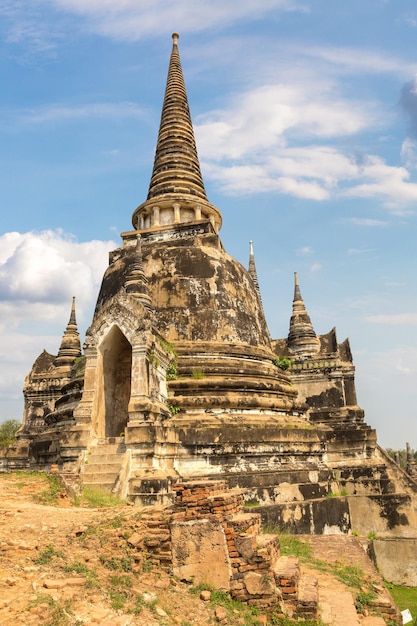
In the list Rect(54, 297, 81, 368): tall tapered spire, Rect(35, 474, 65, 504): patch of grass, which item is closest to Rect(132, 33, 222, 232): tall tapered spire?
Rect(54, 297, 81, 368): tall tapered spire

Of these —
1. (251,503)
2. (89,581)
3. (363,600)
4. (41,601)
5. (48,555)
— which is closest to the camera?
(41,601)

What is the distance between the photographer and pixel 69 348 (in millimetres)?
25406

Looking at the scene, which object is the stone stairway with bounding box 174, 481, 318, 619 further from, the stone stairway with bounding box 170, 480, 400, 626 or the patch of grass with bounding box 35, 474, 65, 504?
the patch of grass with bounding box 35, 474, 65, 504

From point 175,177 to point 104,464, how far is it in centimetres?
1368

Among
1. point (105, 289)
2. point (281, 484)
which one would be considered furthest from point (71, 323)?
point (281, 484)

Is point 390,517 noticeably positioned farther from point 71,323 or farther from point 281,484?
point 71,323

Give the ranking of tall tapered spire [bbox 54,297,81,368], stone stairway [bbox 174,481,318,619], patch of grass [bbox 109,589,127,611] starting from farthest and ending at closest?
1. tall tapered spire [bbox 54,297,81,368]
2. stone stairway [bbox 174,481,318,619]
3. patch of grass [bbox 109,589,127,611]

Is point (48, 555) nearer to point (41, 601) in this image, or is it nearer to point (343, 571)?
point (41, 601)

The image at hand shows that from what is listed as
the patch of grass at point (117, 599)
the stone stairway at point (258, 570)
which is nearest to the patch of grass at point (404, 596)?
the stone stairway at point (258, 570)

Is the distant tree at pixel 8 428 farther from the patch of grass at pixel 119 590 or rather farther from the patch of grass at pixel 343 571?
the patch of grass at pixel 119 590

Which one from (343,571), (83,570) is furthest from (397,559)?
(83,570)

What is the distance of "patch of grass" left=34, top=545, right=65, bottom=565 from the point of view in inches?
249

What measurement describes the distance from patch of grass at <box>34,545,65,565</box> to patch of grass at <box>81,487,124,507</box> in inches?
126

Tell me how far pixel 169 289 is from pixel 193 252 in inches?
69.1
